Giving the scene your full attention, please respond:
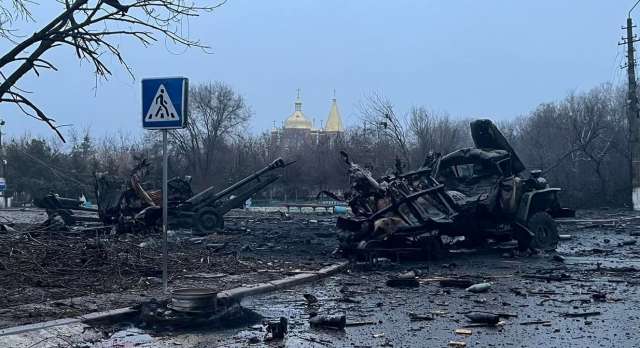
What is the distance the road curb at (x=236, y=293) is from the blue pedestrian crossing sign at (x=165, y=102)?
2.31 metres

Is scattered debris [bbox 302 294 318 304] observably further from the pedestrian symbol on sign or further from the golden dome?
the golden dome

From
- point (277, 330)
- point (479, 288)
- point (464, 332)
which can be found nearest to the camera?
point (277, 330)

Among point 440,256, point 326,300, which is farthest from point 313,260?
point 326,300

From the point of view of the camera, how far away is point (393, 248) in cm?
1421

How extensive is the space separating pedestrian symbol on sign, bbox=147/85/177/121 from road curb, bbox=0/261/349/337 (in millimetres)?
2376

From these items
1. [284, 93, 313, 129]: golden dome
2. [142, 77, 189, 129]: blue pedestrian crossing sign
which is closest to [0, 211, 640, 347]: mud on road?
Answer: [142, 77, 189, 129]: blue pedestrian crossing sign

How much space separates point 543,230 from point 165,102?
11145mm

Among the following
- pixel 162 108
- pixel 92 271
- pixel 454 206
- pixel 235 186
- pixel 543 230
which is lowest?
pixel 92 271

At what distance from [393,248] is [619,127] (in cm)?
4505

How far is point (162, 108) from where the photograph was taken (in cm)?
880

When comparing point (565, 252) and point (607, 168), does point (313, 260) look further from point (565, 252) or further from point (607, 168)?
point (607, 168)

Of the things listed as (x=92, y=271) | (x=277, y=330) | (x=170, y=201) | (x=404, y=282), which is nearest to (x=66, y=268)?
(x=92, y=271)

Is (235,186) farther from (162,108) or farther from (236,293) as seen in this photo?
(162,108)

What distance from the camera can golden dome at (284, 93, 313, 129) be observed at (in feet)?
385
